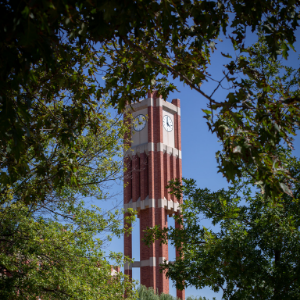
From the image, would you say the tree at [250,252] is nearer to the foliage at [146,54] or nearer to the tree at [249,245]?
the tree at [249,245]

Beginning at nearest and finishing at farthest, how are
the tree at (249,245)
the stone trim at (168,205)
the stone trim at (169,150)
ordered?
the tree at (249,245)
the stone trim at (168,205)
the stone trim at (169,150)

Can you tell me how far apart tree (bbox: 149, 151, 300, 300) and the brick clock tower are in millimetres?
21368

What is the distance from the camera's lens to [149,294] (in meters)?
24.0

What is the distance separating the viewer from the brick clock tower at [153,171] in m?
30.3

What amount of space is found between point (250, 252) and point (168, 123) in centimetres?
2656

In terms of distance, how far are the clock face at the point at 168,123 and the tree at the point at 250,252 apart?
80.1 feet

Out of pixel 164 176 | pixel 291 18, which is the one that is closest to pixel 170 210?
pixel 164 176

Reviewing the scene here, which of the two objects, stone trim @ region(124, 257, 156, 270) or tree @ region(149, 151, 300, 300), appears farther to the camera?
stone trim @ region(124, 257, 156, 270)

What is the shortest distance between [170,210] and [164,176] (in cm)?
308

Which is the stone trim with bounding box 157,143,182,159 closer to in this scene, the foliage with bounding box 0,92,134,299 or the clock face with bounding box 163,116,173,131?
the clock face with bounding box 163,116,173,131

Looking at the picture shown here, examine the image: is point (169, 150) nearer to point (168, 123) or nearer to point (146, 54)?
point (168, 123)

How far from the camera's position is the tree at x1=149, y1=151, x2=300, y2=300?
24.9 feet

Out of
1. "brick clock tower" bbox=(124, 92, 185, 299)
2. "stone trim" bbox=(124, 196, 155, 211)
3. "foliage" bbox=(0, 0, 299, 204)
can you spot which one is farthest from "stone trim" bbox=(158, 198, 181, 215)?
"foliage" bbox=(0, 0, 299, 204)

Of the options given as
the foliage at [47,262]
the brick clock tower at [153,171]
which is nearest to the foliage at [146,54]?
the foliage at [47,262]
